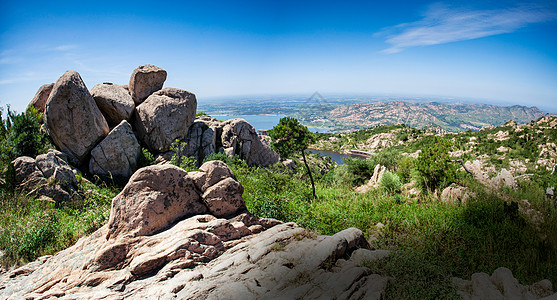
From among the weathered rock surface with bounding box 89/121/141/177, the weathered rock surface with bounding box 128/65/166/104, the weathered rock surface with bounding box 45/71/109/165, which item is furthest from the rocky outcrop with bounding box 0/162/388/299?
the weathered rock surface with bounding box 128/65/166/104

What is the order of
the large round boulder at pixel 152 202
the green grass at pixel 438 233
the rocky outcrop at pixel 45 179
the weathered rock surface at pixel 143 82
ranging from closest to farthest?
the green grass at pixel 438 233 → the large round boulder at pixel 152 202 → the rocky outcrop at pixel 45 179 → the weathered rock surface at pixel 143 82

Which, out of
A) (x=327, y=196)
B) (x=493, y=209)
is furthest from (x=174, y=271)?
(x=493, y=209)

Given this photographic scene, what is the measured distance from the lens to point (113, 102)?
45.9 ft

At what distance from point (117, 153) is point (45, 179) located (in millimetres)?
4050

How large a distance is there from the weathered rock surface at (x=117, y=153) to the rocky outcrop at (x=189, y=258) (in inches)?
378

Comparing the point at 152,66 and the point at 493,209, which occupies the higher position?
the point at 152,66

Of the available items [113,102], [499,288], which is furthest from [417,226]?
[113,102]

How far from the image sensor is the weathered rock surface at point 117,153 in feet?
42.1

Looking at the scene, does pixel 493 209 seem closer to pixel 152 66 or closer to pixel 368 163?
pixel 368 163

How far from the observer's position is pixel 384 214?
257 inches

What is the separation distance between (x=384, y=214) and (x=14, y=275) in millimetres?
7979

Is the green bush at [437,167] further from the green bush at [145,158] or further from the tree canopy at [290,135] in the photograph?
the green bush at [145,158]

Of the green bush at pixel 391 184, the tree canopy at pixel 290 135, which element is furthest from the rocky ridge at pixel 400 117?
the tree canopy at pixel 290 135

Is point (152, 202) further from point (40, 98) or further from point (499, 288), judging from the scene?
point (40, 98)
